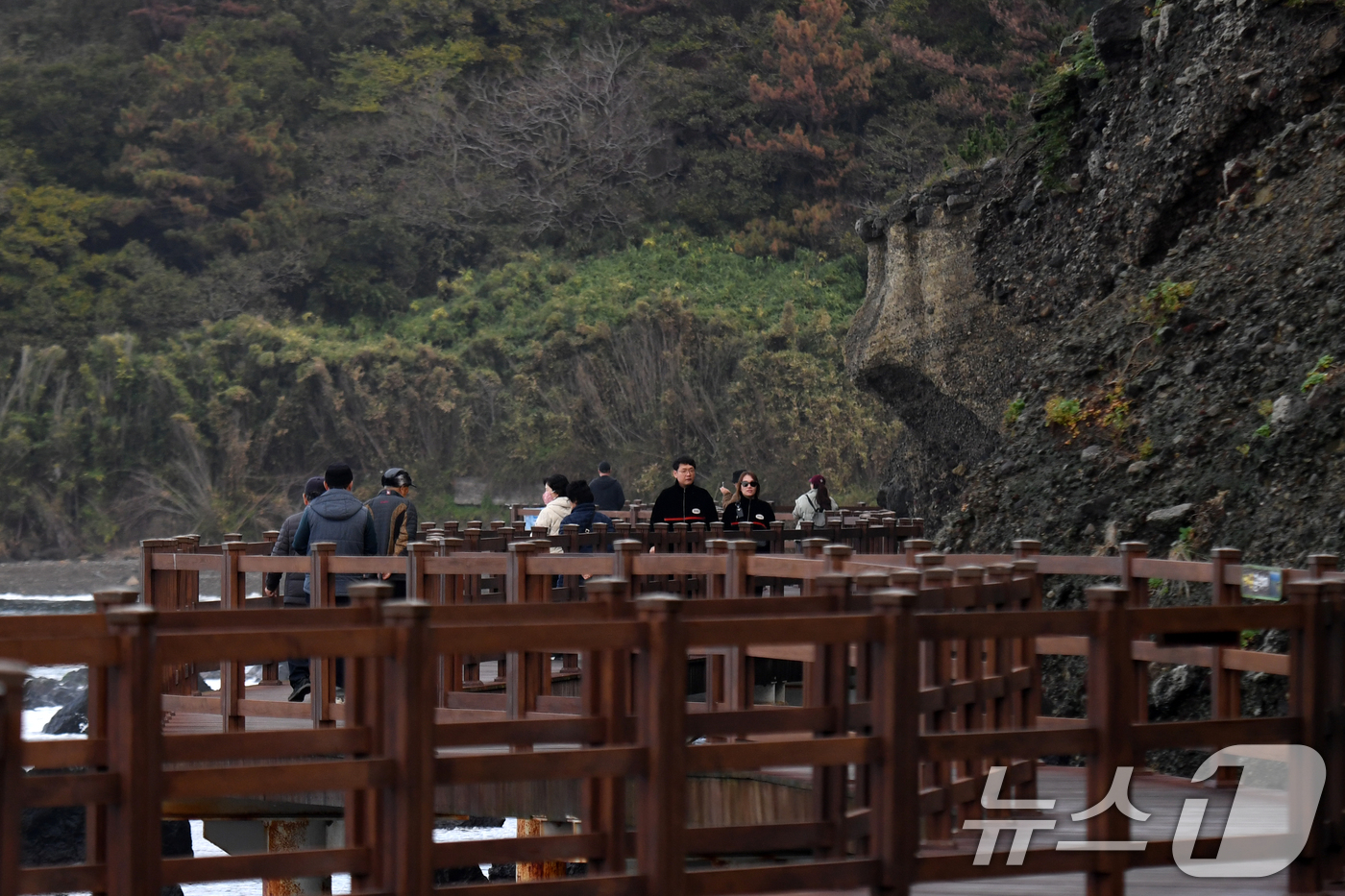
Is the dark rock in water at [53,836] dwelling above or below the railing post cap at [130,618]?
below

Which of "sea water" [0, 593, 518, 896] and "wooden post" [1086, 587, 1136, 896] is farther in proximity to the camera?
"sea water" [0, 593, 518, 896]

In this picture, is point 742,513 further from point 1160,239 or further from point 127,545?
point 127,545

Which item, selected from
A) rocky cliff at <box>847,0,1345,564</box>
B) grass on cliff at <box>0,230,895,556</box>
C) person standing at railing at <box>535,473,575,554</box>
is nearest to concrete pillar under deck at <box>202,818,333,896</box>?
person standing at railing at <box>535,473,575,554</box>

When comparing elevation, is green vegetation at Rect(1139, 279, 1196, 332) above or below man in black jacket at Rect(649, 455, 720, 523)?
above

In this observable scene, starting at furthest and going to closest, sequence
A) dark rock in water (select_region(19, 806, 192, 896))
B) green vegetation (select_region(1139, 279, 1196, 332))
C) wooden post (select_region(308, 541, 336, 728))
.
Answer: dark rock in water (select_region(19, 806, 192, 896)) < green vegetation (select_region(1139, 279, 1196, 332)) < wooden post (select_region(308, 541, 336, 728))

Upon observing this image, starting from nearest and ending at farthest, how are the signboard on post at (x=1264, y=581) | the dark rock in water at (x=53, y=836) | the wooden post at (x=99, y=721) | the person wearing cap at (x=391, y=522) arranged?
1. the wooden post at (x=99, y=721)
2. the signboard on post at (x=1264, y=581)
3. the person wearing cap at (x=391, y=522)
4. the dark rock in water at (x=53, y=836)

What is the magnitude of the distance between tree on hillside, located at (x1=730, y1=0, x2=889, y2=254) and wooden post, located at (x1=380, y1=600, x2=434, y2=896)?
43073 millimetres

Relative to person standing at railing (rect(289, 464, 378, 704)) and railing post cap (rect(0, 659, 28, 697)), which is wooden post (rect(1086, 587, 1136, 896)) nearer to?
railing post cap (rect(0, 659, 28, 697))

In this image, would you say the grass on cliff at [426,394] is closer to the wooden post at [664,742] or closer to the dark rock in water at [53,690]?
the dark rock in water at [53,690]

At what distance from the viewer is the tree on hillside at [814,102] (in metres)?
45.8

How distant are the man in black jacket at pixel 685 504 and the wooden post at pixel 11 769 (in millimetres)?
10131

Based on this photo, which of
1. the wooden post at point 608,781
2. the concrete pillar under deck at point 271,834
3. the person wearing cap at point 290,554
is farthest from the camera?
the person wearing cap at point 290,554

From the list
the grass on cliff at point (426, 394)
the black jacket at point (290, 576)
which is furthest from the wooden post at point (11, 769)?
the grass on cliff at point (426, 394)

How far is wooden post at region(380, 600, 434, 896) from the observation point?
13.8 feet
